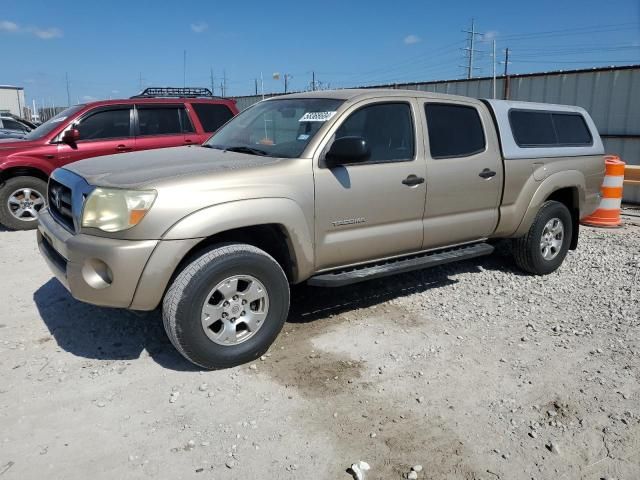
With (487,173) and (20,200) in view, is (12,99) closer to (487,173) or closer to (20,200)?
(20,200)

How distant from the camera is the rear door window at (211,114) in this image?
8648mm

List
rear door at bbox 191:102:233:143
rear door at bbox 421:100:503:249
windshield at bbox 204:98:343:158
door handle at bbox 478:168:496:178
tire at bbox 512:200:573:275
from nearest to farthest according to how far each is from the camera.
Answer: windshield at bbox 204:98:343:158, rear door at bbox 421:100:503:249, door handle at bbox 478:168:496:178, tire at bbox 512:200:573:275, rear door at bbox 191:102:233:143

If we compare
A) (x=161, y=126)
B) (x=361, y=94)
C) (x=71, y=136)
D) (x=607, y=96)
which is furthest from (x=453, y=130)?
(x=607, y=96)

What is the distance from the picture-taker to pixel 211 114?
8.77 meters

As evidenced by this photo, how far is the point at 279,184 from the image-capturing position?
3.65 meters

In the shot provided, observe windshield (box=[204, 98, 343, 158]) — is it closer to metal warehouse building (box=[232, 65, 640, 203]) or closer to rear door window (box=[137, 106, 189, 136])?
rear door window (box=[137, 106, 189, 136])

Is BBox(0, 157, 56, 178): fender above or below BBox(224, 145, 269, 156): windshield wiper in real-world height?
below

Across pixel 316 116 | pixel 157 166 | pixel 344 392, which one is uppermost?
pixel 316 116

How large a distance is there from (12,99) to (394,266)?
42102 millimetres

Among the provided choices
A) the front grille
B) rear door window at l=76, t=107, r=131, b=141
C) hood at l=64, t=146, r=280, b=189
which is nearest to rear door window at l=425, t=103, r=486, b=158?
hood at l=64, t=146, r=280, b=189

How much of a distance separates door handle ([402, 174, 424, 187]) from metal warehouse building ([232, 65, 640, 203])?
26.6ft

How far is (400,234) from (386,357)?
1.04m

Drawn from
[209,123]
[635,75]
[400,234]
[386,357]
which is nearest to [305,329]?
[386,357]

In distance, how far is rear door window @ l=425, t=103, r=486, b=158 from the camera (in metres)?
4.61
